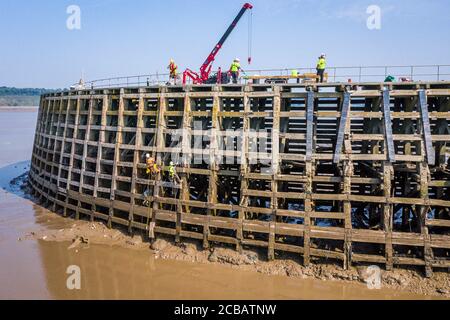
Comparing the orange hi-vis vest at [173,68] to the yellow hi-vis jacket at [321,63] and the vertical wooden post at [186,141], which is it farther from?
the yellow hi-vis jacket at [321,63]

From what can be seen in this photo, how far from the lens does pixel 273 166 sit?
12188 millimetres

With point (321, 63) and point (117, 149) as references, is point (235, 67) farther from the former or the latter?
point (117, 149)

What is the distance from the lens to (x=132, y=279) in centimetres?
1180

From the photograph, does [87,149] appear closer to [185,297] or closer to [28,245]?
[28,245]

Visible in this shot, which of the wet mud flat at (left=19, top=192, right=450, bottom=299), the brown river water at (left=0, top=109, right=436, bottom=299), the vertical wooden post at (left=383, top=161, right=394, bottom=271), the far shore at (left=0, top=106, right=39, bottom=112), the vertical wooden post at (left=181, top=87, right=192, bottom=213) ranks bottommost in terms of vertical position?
the brown river water at (left=0, top=109, right=436, bottom=299)

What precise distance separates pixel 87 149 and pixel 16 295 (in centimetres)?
733

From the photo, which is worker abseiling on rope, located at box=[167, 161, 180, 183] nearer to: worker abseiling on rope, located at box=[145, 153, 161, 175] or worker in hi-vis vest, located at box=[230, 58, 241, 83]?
worker abseiling on rope, located at box=[145, 153, 161, 175]

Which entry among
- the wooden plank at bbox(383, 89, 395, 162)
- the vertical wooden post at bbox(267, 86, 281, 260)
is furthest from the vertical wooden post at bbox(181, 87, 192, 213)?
the wooden plank at bbox(383, 89, 395, 162)

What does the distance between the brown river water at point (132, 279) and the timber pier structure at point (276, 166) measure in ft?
3.22

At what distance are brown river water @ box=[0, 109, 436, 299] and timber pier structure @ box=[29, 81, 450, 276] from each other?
0.98 meters

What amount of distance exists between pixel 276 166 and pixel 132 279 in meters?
6.22

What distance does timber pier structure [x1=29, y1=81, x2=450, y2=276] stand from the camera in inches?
439
